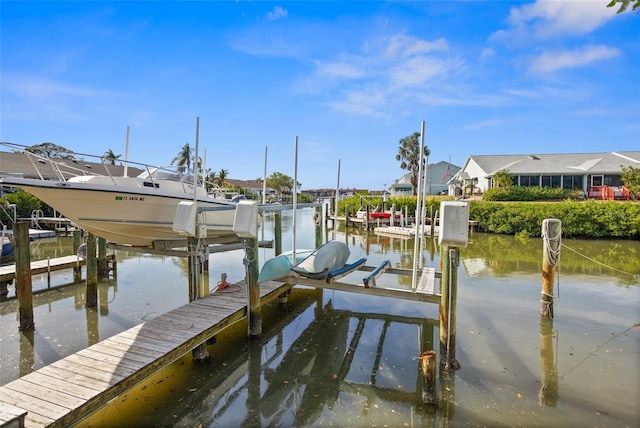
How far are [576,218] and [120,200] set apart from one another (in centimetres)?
2397

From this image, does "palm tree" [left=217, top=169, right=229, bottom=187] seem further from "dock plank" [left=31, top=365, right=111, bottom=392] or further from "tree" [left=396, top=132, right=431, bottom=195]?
"dock plank" [left=31, top=365, right=111, bottom=392]

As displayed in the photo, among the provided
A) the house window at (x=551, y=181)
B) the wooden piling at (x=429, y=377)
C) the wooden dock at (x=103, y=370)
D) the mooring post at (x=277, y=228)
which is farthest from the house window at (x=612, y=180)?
the wooden dock at (x=103, y=370)

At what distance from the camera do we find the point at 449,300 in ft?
18.1

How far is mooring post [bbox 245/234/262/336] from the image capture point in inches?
267

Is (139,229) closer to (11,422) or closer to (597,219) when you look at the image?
(11,422)

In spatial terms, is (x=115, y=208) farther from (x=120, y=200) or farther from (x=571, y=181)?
(x=571, y=181)

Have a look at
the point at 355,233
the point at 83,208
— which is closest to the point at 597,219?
the point at 355,233

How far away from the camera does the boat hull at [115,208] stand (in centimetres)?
801

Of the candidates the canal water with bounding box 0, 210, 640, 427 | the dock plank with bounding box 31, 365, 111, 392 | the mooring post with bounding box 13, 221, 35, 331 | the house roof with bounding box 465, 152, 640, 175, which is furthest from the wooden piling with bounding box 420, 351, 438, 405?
the house roof with bounding box 465, 152, 640, 175

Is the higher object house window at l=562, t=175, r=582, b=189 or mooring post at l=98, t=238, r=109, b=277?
house window at l=562, t=175, r=582, b=189

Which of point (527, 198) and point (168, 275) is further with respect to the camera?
point (527, 198)

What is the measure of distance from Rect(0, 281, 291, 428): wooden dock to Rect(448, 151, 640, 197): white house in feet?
97.9

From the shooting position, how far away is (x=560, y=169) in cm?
3181

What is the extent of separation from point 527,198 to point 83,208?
103 ft
